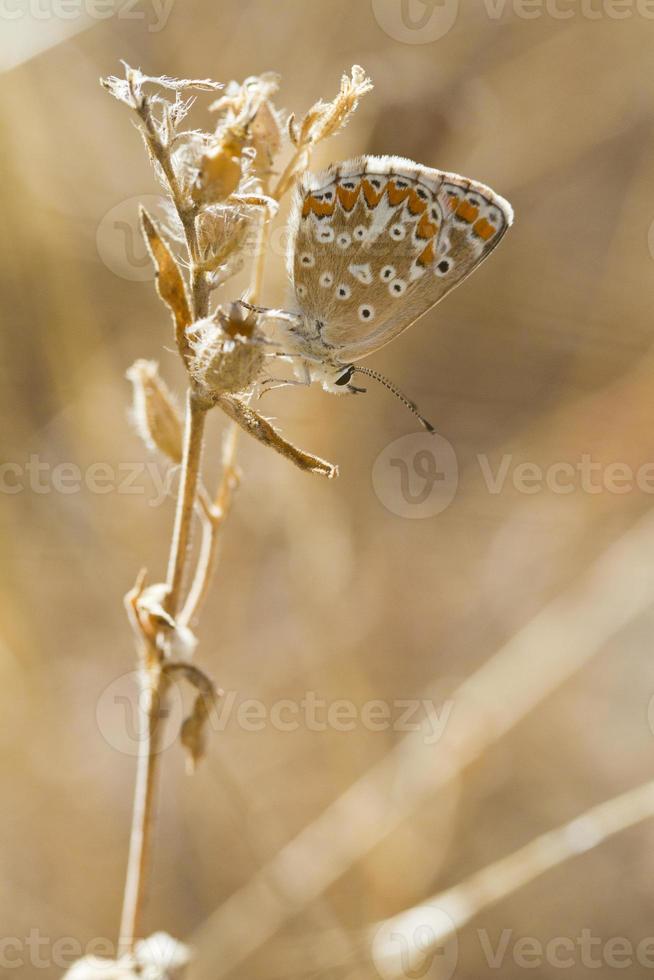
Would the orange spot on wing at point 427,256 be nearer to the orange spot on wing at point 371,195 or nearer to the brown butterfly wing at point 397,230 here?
the brown butterfly wing at point 397,230

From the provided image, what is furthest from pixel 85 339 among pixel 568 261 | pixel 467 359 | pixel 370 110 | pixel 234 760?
pixel 568 261

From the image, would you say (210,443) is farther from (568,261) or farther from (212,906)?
(568,261)

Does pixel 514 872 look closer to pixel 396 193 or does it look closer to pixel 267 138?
pixel 396 193

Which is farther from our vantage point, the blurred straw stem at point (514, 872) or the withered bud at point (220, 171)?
the blurred straw stem at point (514, 872)

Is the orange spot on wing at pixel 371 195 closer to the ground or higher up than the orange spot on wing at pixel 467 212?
higher up

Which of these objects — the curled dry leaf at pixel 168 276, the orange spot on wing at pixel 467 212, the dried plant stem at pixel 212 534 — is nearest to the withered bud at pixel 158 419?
the dried plant stem at pixel 212 534

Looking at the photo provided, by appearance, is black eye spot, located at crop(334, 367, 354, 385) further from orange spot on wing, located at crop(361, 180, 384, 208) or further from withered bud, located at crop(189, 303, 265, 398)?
withered bud, located at crop(189, 303, 265, 398)

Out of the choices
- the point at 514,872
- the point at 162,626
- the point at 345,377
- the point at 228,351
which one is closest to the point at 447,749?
the point at 514,872
